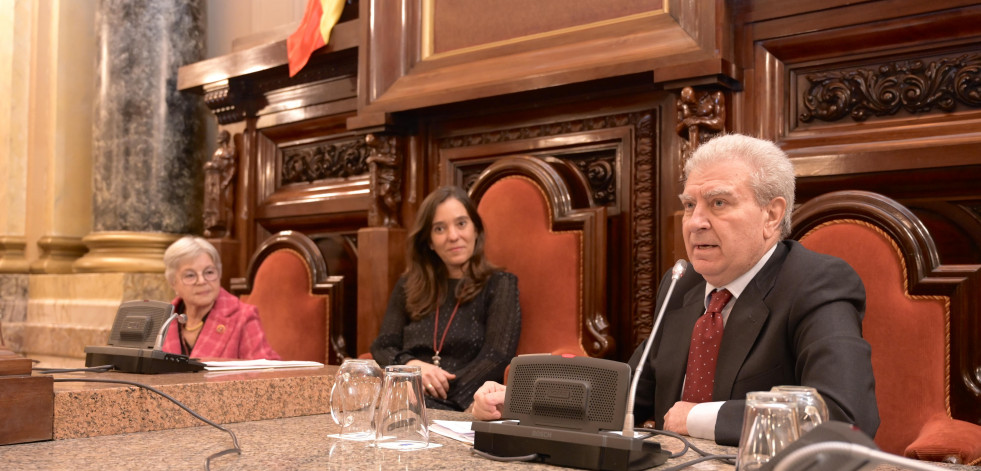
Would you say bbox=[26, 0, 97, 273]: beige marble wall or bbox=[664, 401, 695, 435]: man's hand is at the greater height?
bbox=[26, 0, 97, 273]: beige marble wall

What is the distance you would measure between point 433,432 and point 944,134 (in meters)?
1.78

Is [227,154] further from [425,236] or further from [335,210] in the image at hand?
[425,236]

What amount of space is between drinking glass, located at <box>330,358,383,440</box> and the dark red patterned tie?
739 mm

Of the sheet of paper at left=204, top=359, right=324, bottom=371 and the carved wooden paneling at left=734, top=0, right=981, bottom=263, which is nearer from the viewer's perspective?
the sheet of paper at left=204, top=359, right=324, bottom=371

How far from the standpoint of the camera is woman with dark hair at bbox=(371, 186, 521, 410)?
3.17 meters

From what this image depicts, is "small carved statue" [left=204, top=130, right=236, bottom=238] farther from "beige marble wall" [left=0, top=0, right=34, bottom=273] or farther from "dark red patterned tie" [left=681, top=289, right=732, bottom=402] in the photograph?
"dark red patterned tie" [left=681, top=289, right=732, bottom=402]

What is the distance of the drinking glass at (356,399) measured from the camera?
1.53 meters

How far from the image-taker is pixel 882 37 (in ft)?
8.86

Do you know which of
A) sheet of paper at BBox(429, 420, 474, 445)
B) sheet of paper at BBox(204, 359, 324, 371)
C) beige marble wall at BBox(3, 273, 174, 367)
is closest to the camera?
sheet of paper at BBox(429, 420, 474, 445)

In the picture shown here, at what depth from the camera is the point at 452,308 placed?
3352 mm

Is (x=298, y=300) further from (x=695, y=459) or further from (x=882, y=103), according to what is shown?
(x=695, y=459)

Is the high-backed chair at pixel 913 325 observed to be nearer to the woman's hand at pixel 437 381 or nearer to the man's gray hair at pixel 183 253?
the woman's hand at pixel 437 381

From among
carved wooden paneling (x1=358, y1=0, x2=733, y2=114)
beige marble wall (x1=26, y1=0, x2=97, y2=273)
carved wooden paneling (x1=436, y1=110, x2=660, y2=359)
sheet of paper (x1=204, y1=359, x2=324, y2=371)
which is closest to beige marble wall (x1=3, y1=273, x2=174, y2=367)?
beige marble wall (x1=26, y1=0, x2=97, y2=273)

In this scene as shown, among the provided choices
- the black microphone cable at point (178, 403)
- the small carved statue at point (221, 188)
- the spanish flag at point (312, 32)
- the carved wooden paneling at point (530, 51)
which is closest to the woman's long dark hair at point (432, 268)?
the carved wooden paneling at point (530, 51)
